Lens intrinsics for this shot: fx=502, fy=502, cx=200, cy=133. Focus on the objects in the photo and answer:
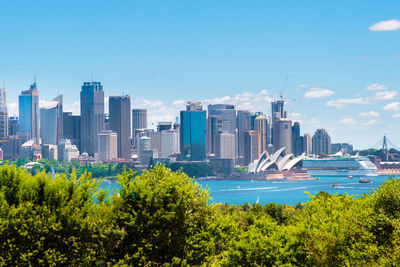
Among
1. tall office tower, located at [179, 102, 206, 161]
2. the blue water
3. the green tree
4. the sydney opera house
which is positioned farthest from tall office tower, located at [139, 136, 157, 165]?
the green tree

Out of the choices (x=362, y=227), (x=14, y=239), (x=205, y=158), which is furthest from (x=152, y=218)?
(x=205, y=158)

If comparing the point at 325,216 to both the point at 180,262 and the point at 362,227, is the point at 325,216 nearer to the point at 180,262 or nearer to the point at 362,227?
the point at 362,227

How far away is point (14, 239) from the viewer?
48.0 ft

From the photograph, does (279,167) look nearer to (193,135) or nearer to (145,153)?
(193,135)

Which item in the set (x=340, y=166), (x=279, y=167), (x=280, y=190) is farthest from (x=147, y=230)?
(x=340, y=166)

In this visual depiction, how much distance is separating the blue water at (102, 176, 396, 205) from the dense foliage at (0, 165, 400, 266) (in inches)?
2935

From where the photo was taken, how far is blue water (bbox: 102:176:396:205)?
103m

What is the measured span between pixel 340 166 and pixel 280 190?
34662 mm

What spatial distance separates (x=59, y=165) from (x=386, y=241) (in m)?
171

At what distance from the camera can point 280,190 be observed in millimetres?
125188

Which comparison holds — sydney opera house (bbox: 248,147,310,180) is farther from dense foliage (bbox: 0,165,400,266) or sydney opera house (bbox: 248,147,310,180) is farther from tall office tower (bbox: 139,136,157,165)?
dense foliage (bbox: 0,165,400,266)

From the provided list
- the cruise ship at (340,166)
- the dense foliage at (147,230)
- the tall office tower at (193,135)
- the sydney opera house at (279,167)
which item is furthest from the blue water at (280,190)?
the dense foliage at (147,230)

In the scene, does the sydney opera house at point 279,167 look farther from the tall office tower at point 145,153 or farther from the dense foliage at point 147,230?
the dense foliage at point 147,230

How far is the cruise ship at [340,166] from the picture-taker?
15025cm
